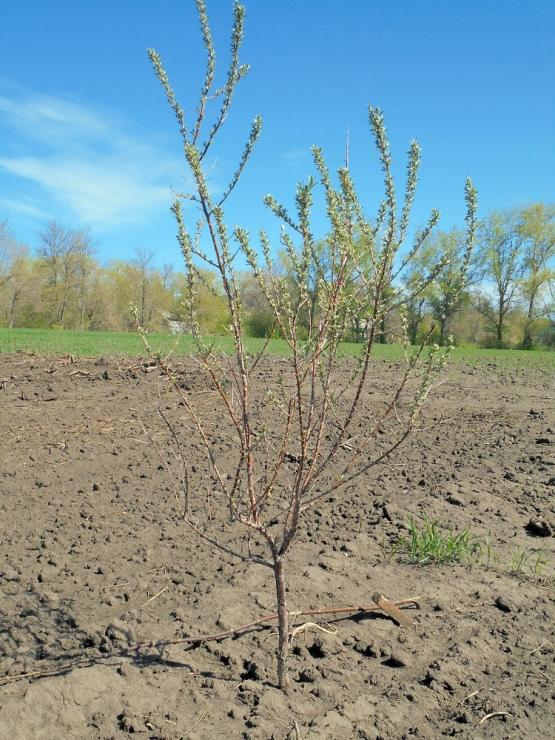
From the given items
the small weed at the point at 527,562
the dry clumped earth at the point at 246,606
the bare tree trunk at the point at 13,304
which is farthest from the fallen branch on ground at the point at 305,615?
the bare tree trunk at the point at 13,304

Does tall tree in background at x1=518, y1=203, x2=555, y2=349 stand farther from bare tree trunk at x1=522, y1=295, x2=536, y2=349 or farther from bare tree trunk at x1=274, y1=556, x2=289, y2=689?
bare tree trunk at x1=274, y1=556, x2=289, y2=689

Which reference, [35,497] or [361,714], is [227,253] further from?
[35,497]

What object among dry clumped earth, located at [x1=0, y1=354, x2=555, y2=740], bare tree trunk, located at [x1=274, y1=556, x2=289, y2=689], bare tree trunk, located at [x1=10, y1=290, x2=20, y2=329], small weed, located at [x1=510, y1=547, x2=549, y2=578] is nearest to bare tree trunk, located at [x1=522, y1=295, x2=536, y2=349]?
bare tree trunk, located at [x1=10, y1=290, x2=20, y2=329]

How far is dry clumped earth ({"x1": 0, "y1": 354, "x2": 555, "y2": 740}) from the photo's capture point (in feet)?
10.3

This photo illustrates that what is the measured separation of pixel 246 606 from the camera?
163 inches

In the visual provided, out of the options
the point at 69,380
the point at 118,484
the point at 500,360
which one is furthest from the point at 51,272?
the point at 118,484

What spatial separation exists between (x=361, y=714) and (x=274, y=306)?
193cm

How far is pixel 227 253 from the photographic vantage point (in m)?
2.93

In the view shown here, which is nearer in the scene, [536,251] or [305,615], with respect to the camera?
[305,615]

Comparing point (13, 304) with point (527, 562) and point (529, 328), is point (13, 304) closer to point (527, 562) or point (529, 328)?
point (529, 328)

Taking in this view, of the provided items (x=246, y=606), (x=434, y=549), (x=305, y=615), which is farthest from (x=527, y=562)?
(x=246, y=606)

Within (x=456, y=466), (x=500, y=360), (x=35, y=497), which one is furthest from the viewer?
(x=500, y=360)

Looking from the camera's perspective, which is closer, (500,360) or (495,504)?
(495,504)

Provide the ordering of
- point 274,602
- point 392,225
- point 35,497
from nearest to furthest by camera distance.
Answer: point 392,225
point 274,602
point 35,497
